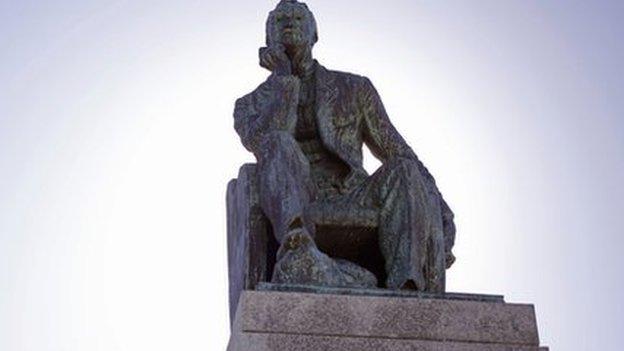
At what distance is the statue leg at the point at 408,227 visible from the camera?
6.70m

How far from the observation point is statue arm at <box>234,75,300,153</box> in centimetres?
759

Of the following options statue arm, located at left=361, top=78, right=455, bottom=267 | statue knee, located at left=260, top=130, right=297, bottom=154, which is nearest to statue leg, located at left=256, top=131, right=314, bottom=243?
statue knee, located at left=260, top=130, right=297, bottom=154

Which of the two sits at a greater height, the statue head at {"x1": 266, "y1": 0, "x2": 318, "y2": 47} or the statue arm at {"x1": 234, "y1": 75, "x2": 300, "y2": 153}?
the statue head at {"x1": 266, "y1": 0, "x2": 318, "y2": 47}

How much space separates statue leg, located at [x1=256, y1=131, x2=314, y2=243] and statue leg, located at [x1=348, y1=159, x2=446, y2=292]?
1.36 ft

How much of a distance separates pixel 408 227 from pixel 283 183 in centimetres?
77

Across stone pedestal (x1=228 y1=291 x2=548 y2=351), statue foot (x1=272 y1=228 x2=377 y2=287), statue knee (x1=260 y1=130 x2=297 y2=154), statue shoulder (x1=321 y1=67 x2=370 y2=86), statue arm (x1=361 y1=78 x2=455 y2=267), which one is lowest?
stone pedestal (x1=228 y1=291 x2=548 y2=351)

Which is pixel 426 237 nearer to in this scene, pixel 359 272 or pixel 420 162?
pixel 359 272

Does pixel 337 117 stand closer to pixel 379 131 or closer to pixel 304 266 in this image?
pixel 379 131

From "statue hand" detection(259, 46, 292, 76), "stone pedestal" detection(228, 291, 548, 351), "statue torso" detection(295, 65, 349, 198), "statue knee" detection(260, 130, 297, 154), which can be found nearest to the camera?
"stone pedestal" detection(228, 291, 548, 351)

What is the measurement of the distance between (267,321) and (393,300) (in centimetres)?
67

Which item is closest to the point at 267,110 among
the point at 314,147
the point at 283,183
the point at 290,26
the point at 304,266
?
the point at 314,147

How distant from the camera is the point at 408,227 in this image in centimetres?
680

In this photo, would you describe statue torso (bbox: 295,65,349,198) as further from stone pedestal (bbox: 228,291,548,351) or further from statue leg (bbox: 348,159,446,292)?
stone pedestal (bbox: 228,291,548,351)

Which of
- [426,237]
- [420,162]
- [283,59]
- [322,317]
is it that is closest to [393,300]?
[322,317]
